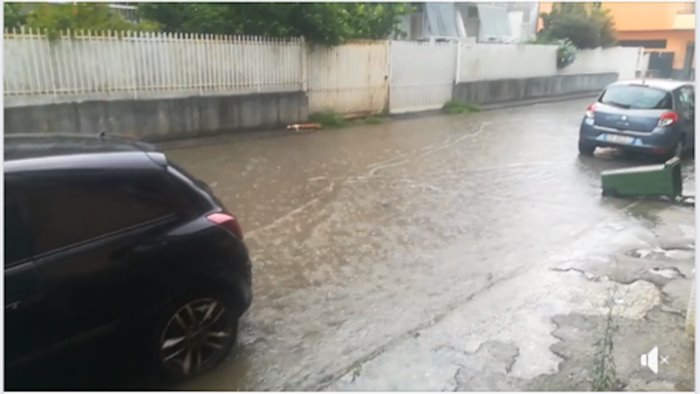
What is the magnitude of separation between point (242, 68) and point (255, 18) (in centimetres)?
131

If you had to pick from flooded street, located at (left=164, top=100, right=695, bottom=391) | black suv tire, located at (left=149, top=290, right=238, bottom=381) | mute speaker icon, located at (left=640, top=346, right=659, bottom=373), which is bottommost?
flooded street, located at (left=164, top=100, right=695, bottom=391)

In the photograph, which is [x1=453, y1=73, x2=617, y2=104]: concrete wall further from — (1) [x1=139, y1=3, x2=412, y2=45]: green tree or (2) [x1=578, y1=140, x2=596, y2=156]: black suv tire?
(2) [x1=578, y1=140, x2=596, y2=156]: black suv tire

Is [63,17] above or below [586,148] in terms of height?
above

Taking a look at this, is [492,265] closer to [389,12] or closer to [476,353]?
[476,353]

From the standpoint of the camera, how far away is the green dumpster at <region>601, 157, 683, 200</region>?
7508 mm

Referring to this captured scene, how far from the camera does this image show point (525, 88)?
69.8 feet

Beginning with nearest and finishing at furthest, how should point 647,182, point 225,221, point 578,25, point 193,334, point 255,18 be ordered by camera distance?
1. point 193,334
2. point 225,221
3. point 647,182
4. point 255,18
5. point 578,25

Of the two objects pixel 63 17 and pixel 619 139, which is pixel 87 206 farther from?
pixel 619 139

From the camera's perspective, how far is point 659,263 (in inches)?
213

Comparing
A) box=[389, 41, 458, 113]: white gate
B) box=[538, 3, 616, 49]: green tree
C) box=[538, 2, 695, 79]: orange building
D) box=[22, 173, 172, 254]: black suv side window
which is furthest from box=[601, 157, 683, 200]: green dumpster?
box=[538, 2, 695, 79]: orange building

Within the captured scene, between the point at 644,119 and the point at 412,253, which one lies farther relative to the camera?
the point at 644,119

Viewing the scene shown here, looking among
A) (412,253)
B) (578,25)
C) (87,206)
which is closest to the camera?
(87,206)

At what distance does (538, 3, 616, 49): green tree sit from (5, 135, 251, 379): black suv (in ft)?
80.4

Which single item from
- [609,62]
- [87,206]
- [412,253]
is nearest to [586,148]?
[412,253]
